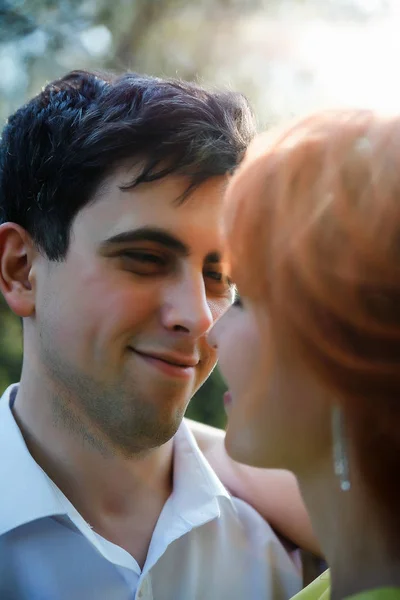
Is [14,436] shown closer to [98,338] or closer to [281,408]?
[98,338]

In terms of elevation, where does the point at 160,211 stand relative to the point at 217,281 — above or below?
above

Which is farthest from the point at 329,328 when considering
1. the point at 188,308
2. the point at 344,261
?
the point at 188,308

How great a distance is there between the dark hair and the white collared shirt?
45 centimetres

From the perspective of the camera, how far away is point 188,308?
52.1 inches

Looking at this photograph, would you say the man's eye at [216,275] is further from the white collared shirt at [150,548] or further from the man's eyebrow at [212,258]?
the white collared shirt at [150,548]

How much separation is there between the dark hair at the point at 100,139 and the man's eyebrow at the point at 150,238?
94mm

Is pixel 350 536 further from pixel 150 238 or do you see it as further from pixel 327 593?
pixel 150 238

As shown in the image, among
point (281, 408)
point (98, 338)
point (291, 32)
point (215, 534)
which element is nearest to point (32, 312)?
point (98, 338)

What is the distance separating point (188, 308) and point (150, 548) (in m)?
0.48

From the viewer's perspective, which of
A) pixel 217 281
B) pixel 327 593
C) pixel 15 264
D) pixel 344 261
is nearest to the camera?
pixel 344 261

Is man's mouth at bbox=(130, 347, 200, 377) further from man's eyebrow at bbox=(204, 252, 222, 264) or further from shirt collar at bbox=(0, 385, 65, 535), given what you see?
shirt collar at bbox=(0, 385, 65, 535)

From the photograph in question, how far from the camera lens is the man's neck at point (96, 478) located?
141 cm

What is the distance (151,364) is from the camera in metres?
1.35

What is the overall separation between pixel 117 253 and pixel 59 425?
1.23ft
